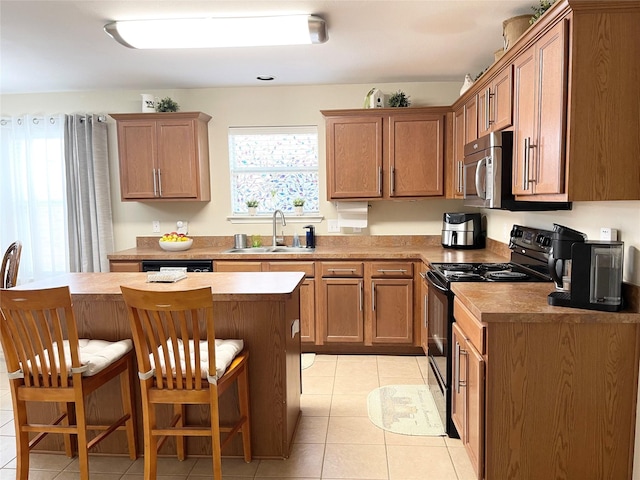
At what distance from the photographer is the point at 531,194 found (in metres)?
2.27

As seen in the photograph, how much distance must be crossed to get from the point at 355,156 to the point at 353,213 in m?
0.60

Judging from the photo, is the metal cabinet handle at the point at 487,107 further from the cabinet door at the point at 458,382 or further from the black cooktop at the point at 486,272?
the cabinet door at the point at 458,382

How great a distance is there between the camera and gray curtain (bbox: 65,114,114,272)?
14.8 ft

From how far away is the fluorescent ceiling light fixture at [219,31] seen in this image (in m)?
2.76

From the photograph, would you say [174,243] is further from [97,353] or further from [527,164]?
[527,164]

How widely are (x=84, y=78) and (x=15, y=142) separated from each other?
1142 millimetres

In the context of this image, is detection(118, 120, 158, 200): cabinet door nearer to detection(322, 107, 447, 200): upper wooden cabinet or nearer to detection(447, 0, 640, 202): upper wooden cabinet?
detection(322, 107, 447, 200): upper wooden cabinet

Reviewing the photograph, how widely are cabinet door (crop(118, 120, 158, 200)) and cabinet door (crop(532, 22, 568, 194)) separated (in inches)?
131

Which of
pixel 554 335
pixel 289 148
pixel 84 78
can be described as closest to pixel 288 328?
pixel 554 335

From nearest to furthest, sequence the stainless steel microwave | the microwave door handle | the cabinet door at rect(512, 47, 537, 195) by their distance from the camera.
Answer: the cabinet door at rect(512, 47, 537, 195), the stainless steel microwave, the microwave door handle

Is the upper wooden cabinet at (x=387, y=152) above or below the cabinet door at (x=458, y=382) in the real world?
above

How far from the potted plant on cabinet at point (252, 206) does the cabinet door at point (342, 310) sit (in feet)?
3.65

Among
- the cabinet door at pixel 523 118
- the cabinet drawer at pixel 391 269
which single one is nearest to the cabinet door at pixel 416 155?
the cabinet drawer at pixel 391 269

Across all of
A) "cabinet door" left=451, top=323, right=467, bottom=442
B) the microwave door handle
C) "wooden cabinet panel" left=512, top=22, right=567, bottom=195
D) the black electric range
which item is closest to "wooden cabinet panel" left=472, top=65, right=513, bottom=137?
"wooden cabinet panel" left=512, top=22, right=567, bottom=195
